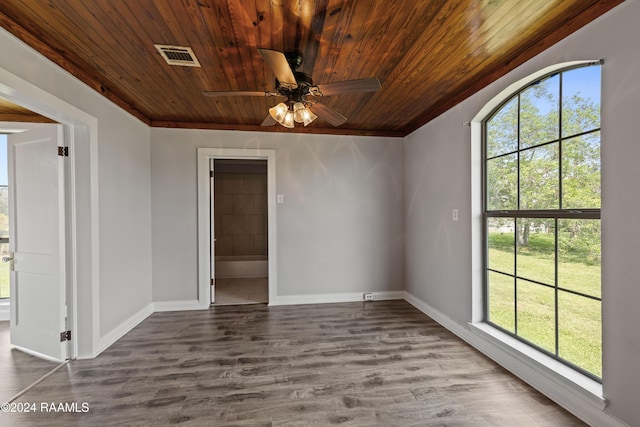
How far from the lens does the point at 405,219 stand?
3.89m

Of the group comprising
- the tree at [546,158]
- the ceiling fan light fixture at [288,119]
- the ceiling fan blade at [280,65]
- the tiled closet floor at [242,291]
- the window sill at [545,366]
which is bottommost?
the tiled closet floor at [242,291]

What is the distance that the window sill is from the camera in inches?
63.0

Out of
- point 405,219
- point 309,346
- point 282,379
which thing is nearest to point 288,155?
point 405,219

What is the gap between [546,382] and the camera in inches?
72.8

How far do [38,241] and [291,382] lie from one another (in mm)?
2512

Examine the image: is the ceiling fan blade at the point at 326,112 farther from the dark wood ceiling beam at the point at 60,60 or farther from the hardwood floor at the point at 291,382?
the hardwood floor at the point at 291,382

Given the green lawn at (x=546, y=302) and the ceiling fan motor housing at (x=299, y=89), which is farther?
the ceiling fan motor housing at (x=299, y=89)

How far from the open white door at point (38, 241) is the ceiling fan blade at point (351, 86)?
7.52ft

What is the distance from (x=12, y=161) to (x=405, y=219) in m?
4.37

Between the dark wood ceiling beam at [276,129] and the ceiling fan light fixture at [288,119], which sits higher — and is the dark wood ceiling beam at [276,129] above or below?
above

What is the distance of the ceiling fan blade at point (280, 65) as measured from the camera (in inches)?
57.2

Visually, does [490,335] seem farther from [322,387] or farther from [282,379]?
[282,379]

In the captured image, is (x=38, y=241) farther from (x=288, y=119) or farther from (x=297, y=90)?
(x=297, y=90)

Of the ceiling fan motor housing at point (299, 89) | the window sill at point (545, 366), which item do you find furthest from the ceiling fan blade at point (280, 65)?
the window sill at point (545, 366)
